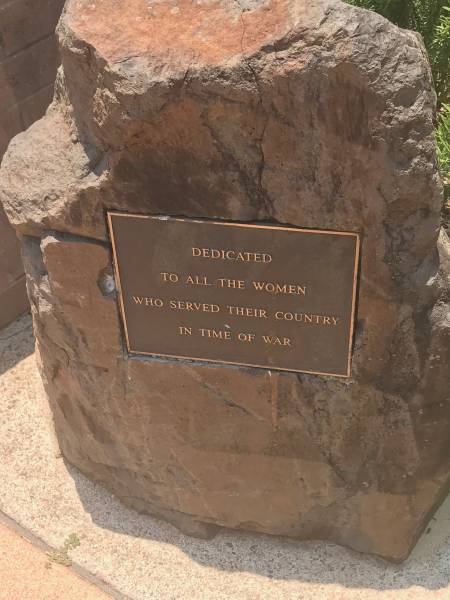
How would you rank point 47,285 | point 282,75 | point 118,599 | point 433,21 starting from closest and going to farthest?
point 282,75 → point 47,285 → point 118,599 → point 433,21

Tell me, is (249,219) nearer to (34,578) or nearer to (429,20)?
(34,578)

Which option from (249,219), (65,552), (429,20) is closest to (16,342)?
(65,552)

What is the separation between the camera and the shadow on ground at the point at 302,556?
3090 millimetres

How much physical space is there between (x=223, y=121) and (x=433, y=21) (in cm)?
222

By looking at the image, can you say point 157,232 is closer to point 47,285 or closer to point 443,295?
point 47,285

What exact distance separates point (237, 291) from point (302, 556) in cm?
127

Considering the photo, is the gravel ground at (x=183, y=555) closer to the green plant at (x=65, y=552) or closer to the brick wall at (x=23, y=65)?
the green plant at (x=65, y=552)

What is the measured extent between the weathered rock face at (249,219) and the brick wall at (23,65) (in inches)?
48.7

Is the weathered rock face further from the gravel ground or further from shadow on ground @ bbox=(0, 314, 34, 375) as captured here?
shadow on ground @ bbox=(0, 314, 34, 375)

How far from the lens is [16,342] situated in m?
A: 4.21

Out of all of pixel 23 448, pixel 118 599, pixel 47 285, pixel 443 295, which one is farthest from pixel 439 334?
pixel 23 448

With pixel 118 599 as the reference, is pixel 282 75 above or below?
above

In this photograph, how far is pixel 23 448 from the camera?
3.60 m

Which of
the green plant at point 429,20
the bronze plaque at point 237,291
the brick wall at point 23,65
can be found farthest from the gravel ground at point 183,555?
the green plant at point 429,20
